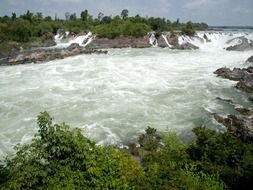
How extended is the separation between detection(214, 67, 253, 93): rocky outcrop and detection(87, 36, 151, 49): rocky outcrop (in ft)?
74.7

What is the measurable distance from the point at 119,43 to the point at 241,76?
27.1 meters

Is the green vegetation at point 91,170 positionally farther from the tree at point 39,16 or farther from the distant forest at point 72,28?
the tree at point 39,16

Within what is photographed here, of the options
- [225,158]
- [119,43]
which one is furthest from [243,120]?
[119,43]

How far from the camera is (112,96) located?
2117 centimetres

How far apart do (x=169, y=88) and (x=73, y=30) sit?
3785 cm

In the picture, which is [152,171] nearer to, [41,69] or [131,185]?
[131,185]

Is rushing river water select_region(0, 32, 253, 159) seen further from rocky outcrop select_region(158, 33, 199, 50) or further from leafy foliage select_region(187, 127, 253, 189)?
rocky outcrop select_region(158, 33, 199, 50)

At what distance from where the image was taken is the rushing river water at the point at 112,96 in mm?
15883

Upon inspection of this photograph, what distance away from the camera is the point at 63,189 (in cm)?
732

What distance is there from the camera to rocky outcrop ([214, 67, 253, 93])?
874 inches

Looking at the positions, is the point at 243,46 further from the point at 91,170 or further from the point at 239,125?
the point at 91,170

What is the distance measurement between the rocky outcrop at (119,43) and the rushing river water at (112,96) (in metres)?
14.5

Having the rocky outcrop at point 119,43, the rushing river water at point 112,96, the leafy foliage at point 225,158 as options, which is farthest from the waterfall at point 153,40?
the leafy foliage at point 225,158

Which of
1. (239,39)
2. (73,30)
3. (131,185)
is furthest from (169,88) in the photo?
(73,30)
